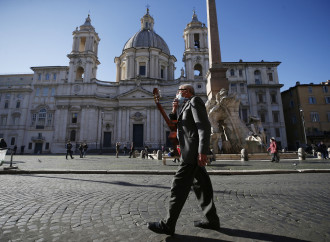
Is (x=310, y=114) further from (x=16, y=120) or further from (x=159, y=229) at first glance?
(x=16, y=120)

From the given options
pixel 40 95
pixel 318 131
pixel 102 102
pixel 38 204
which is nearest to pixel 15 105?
pixel 40 95

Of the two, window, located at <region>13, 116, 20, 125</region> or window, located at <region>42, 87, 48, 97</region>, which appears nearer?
window, located at <region>13, 116, 20, 125</region>

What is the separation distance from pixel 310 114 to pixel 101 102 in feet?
133

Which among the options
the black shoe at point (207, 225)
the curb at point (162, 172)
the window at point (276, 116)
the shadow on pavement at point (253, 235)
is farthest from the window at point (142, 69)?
the shadow on pavement at point (253, 235)

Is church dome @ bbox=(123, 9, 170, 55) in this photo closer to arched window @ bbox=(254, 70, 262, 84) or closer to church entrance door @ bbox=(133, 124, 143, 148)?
church entrance door @ bbox=(133, 124, 143, 148)

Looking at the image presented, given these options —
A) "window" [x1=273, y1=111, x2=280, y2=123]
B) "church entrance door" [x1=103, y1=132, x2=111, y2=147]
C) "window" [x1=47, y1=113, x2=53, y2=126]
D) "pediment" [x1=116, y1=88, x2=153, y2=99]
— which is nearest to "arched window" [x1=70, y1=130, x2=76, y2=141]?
"window" [x1=47, y1=113, x2=53, y2=126]

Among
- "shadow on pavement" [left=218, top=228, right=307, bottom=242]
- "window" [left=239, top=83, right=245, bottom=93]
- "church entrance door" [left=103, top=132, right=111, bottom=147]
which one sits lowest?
"shadow on pavement" [left=218, top=228, right=307, bottom=242]

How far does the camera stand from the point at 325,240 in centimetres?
187

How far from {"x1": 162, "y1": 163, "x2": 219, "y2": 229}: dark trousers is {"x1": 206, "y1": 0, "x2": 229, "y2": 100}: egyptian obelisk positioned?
1211 cm

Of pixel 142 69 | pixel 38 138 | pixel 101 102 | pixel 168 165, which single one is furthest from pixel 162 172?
pixel 142 69

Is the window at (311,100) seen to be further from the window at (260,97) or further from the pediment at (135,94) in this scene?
the pediment at (135,94)

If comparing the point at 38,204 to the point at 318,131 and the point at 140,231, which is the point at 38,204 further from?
the point at 318,131

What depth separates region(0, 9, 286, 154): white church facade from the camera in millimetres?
36562

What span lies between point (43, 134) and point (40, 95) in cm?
845
